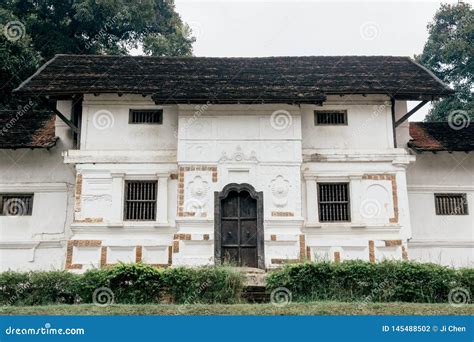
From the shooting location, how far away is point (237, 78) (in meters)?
18.6

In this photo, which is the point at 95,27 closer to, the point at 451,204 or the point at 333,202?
the point at 333,202

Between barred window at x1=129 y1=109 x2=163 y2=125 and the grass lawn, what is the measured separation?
337 inches

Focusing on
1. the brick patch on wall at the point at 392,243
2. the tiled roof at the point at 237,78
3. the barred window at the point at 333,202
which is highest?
the tiled roof at the point at 237,78

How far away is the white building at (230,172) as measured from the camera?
16641 mm

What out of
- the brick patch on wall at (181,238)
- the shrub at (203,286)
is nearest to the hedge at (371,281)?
the shrub at (203,286)

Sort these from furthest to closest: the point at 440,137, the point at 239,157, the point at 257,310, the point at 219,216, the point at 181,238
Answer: the point at 440,137 < the point at 239,157 < the point at 219,216 < the point at 181,238 < the point at 257,310

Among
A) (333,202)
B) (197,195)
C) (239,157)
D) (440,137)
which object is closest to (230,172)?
(239,157)

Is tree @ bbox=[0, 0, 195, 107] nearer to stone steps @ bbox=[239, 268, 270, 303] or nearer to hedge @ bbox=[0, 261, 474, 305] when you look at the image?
hedge @ bbox=[0, 261, 474, 305]

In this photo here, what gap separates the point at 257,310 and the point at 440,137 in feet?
40.5

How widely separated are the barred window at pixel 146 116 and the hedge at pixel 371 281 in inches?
314

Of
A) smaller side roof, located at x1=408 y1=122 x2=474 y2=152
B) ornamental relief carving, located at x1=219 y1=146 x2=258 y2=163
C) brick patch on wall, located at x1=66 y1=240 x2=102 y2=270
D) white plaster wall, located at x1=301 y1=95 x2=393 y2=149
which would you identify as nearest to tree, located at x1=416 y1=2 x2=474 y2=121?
smaller side roof, located at x1=408 y1=122 x2=474 y2=152

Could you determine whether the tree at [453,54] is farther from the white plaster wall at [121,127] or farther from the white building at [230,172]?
the white plaster wall at [121,127]

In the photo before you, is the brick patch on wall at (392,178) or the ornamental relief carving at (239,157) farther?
the brick patch on wall at (392,178)

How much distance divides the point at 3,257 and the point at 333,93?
40.0 feet
